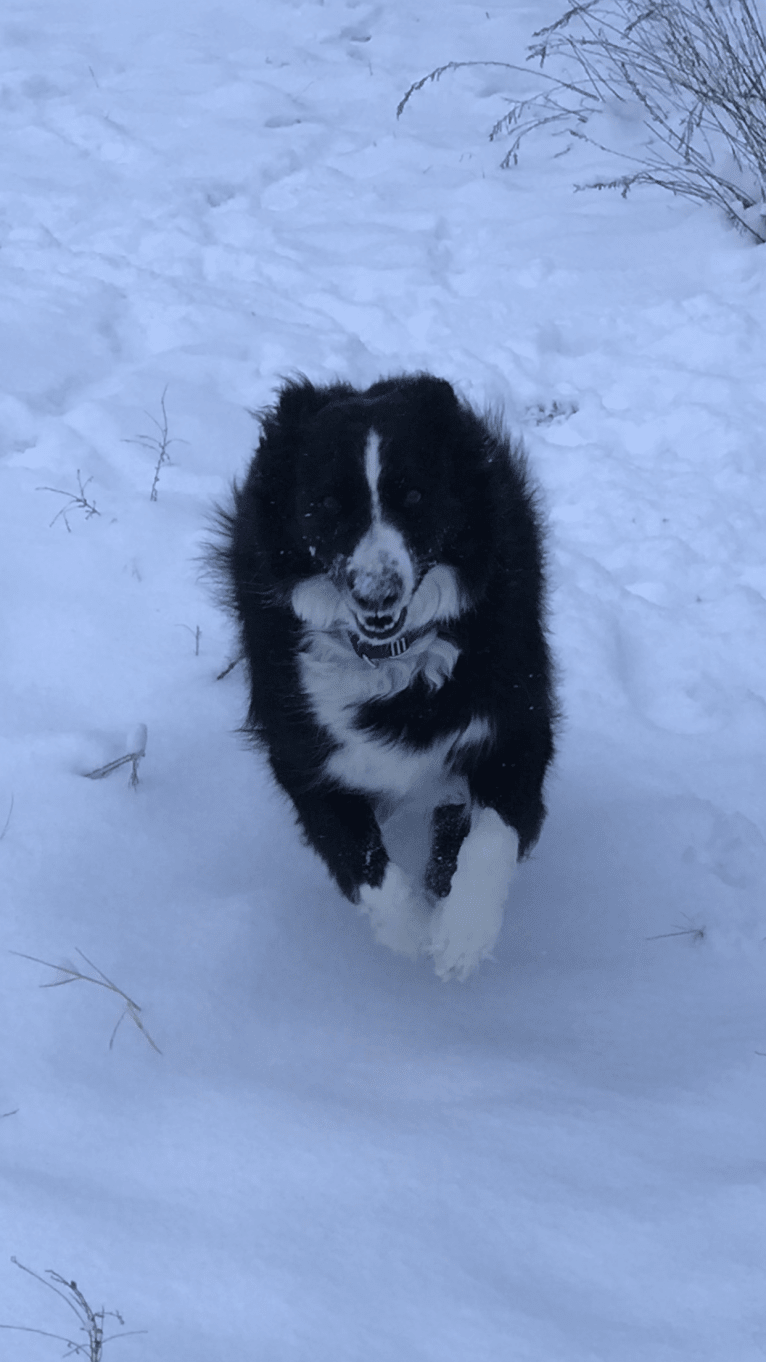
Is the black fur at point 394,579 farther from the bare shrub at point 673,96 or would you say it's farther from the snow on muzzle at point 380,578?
the bare shrub at point 673,96

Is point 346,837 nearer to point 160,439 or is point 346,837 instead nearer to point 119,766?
point 119,766

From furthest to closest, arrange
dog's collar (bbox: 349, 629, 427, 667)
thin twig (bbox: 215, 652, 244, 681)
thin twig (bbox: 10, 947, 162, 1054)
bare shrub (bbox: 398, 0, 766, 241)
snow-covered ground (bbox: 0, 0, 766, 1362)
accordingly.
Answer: bare shrub (bbox: 398, 0, 766, 241)
thin twig (bbox: 215, 652, 244, 681)
dog's collar (bbox: 349, 629, 427, 667)
thin twig (bbox: 10, 947, 162, 1054)
snow-covered ground (bbox: 0, 0, 766, 1362)

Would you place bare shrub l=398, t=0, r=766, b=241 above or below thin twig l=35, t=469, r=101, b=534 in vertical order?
above

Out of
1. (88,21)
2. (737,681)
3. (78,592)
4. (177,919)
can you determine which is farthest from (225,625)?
(88,21)

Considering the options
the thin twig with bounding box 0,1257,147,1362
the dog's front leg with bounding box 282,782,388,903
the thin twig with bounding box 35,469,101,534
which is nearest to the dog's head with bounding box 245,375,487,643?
the dog's front leg with bounding box 282,782,388,903

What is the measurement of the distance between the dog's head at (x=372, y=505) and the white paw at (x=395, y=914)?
63 centimetres

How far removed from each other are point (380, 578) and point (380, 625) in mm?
147

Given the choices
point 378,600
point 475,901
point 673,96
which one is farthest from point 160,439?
point 673,96

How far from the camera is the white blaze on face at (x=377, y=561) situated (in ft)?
8.59

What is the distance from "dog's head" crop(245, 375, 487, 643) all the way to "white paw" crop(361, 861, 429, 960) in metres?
0.63

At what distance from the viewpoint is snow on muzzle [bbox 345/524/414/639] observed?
8.59 ft

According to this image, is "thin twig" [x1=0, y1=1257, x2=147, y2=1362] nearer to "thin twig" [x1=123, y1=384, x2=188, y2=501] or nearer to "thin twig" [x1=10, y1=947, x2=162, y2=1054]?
"thin twig" [x1=10, y1=947, x2=162, y2=1054]

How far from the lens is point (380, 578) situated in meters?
2.61

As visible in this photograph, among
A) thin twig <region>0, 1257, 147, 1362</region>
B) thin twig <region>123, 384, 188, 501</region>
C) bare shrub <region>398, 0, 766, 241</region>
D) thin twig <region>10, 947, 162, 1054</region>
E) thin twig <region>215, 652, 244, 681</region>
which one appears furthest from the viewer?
bare shrub <region>398, 0, 766, 241</region>
